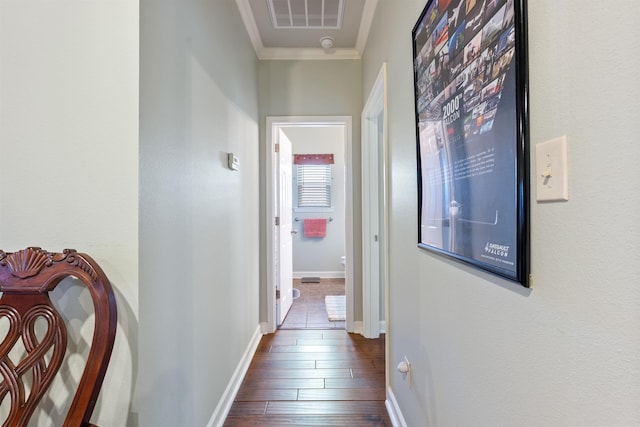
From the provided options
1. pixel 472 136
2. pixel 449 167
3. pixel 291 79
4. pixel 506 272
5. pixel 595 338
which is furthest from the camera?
pixel 291 79

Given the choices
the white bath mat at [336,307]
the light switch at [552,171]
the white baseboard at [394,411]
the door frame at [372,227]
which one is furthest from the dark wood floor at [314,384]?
the light switch at [552,171]

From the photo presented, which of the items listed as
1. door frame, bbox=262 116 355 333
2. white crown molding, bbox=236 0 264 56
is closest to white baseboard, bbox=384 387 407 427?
door frame, bbox=262 116 355 333

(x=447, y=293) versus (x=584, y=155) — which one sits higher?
(x=584, y=155)

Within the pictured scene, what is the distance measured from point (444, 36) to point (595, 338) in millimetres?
878

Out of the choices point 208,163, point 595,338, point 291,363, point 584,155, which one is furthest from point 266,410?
point 584,155

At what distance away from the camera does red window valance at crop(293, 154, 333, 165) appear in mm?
4930

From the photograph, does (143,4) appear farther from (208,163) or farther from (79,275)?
(79,275)

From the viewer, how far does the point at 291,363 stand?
2.24 meters

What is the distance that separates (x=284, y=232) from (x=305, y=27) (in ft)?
6.14

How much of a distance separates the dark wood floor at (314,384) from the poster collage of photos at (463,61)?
1.64m

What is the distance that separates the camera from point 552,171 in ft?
1.76

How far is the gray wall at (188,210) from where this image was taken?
972mm

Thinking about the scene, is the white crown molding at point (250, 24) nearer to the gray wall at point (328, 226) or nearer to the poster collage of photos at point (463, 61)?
the poster collage of photos at point (463, 61)

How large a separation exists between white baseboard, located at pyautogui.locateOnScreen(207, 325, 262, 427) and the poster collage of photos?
1722 mm
